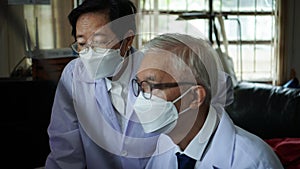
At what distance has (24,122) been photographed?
56.6 inches

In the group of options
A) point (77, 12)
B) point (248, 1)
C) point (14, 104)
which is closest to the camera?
point (77, 12)

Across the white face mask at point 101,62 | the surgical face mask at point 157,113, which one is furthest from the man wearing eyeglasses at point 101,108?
the surgical face mask at point 157,113

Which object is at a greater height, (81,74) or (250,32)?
(250,32)

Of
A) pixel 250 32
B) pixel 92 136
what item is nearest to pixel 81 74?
pixel 92 136

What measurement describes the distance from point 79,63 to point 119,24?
0.58ft

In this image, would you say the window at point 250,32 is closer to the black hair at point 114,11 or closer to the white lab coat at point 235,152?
the black hair at point 114,11

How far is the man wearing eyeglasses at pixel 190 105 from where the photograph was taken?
90cm

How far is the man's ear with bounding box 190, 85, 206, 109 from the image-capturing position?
925mm

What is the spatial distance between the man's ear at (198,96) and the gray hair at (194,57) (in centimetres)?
1

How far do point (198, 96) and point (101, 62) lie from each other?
35 cm

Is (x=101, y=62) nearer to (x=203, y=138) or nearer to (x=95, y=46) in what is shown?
(x=95, y=46)

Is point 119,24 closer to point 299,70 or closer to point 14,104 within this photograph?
point 14,104

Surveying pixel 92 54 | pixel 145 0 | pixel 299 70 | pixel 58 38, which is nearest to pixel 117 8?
pixel 92 54

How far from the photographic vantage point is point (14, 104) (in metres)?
1.41
